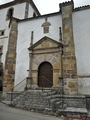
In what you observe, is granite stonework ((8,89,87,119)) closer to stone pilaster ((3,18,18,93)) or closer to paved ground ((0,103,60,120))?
paved ground ((0,103,60,120))

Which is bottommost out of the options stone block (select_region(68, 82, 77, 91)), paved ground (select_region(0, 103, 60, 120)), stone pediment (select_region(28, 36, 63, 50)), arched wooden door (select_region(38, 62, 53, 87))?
paved ground (select_region(0, 103, 60, 120))

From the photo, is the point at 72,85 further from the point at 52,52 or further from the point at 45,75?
the point at 52,52

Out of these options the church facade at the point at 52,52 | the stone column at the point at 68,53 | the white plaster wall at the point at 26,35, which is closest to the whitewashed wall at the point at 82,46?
the church facade at the point at 52,52

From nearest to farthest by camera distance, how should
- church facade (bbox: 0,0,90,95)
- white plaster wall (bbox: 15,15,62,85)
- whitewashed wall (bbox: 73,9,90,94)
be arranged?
whitewashed wall (bbox: 73,9,90,94), church facade (bbox: 0,0,90,95), white plaster wall (bbox: 15,15,62,85)

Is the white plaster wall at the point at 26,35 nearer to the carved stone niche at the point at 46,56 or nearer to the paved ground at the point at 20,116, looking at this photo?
the carved stone niche at the point at 46,56

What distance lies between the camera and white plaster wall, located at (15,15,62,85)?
357 inches

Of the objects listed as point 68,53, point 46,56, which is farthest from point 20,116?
Result: point 46,56

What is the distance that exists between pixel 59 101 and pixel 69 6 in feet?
22.6

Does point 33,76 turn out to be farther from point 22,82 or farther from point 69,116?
point 69,116

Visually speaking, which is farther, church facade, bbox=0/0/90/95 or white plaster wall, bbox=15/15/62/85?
white plaster wall, bbox=15/15/62/85

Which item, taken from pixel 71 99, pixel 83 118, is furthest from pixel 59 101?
pixel 83 118

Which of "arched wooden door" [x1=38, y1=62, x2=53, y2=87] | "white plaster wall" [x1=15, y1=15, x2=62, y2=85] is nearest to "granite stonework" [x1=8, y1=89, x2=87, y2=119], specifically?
"arched wooden door" [x1=38, y1=62, x2=53, y2=87]

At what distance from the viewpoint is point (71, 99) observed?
6293 mm

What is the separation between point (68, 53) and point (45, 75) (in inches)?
95.4
